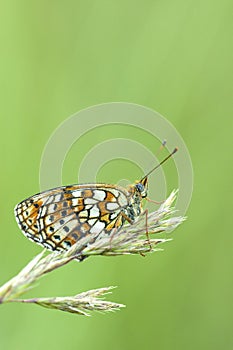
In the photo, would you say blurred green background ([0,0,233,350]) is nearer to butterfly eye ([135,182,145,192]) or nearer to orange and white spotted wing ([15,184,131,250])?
orange and white spotted wing ([15,184,131,250])

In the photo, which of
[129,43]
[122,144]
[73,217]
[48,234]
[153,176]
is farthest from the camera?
[129,43]

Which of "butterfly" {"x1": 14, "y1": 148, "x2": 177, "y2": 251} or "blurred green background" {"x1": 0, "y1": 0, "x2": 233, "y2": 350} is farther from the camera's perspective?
"blurred green background" {"x1": 0, "y1": 0, "x2": 233, "y2": 350}

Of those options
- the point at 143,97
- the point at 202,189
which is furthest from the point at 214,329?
the point at 143,97

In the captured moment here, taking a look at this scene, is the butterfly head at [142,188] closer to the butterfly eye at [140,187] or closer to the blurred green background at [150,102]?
the butterfly eye at [140,187]

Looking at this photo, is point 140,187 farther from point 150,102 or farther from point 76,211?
point 150,102

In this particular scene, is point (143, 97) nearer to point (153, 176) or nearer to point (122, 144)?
point (122, 144)

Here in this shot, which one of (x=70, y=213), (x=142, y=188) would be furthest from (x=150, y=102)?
(x=70, y=213)

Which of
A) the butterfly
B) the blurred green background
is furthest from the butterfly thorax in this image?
the blurred green background
